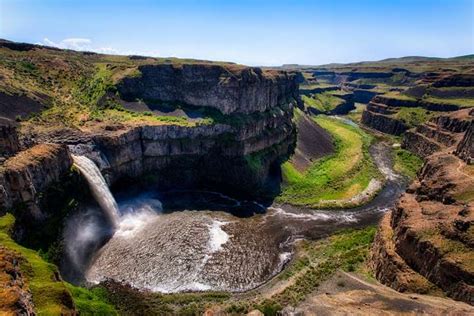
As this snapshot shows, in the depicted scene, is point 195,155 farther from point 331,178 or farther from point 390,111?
point 390,111

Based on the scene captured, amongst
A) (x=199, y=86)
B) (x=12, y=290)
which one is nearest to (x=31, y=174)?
(x=12, y=290)

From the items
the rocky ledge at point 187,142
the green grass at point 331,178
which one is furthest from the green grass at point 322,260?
the rocky ledge at point 187,142

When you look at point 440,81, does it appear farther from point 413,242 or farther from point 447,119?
point 413,242

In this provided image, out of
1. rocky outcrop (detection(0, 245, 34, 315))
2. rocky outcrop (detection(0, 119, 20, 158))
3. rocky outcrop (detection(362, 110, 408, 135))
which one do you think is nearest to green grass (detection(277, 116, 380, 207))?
rocky outcrop (detection(362, 110, 408, 135))

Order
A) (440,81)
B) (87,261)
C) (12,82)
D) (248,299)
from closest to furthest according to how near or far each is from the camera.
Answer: (248,299)
(87,261)
(12,82)
(440,81)

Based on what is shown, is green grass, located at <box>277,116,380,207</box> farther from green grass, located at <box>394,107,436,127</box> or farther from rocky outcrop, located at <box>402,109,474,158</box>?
green grass, located at <box>394,107,436,127</box>

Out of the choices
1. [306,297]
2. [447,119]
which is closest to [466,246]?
[306,297]
